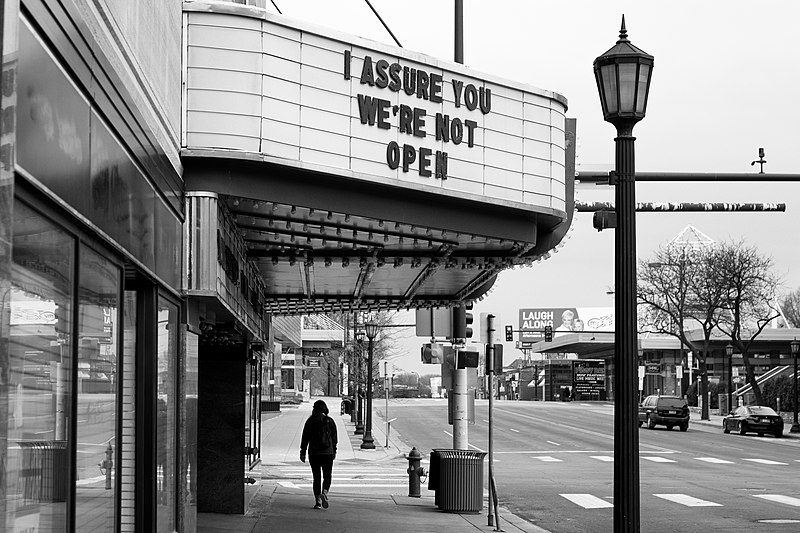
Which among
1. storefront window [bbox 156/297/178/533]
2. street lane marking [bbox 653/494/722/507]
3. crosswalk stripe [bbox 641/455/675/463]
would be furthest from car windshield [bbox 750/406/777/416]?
storefront window [bbox 156/297/178/533]

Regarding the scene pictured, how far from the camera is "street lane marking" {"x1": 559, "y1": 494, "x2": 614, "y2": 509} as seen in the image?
21.1 meters

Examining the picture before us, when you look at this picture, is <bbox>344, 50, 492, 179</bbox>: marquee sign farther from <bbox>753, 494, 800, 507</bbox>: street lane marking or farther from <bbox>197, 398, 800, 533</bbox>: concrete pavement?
<bbox>753, 494, 800, 507</bbox>: street lane marking

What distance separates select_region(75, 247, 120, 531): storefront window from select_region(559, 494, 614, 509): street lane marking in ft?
49.9

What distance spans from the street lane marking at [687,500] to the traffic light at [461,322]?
5.39 metres

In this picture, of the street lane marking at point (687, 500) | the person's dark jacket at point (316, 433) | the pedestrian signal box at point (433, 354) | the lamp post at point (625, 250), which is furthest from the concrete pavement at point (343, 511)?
the lamp post at point (625, 250)

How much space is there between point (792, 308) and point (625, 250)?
12981 cm

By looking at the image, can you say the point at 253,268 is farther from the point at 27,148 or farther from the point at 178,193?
the point at 27,148

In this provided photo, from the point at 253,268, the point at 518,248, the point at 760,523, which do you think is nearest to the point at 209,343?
the point at 253,268

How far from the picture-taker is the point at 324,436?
726 inches

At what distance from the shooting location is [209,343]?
16.8 meters

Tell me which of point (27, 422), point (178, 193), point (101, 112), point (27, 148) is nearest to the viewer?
point (27, 148)

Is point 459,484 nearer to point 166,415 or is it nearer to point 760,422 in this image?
point 166,415

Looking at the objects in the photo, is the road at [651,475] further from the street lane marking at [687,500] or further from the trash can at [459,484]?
the trash can at [459,484]

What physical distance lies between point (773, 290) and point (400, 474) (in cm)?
3921
